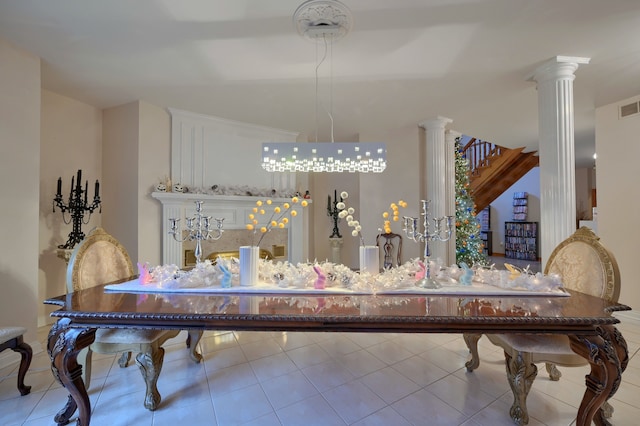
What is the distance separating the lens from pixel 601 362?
1.16 metres

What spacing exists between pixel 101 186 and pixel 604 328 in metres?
4.76

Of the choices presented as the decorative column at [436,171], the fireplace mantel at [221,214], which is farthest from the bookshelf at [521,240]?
the fireplace mantel at [221,214]

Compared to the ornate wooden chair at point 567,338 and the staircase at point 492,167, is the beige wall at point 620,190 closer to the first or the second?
the staircase at point 492,167

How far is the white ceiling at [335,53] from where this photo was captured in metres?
1.89

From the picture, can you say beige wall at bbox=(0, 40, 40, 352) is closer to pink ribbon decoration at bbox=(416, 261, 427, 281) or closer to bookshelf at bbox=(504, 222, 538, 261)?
pink ribbon decoration at bbox=(416, 261, 427, 281)

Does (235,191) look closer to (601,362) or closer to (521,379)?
(521,379)

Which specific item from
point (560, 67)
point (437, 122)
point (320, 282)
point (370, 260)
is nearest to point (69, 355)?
point (320, 282)

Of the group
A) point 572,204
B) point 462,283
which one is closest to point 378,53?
point 462,283

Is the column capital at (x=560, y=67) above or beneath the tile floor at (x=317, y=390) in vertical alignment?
above

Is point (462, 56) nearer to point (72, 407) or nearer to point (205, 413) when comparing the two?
point (205, 413)

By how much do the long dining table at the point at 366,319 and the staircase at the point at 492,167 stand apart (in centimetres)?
525

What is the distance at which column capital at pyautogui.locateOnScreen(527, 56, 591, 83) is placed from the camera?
242 centimetres

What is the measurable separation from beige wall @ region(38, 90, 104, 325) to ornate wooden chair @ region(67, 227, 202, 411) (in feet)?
6.13

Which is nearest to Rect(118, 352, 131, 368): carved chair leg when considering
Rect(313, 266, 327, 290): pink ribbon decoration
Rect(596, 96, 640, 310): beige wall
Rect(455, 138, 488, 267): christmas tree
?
Rect(313, 266, 327, 290): pink ribbon decoration
